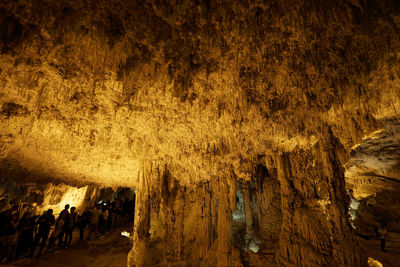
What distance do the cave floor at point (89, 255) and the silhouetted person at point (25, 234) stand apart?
52 centimetres

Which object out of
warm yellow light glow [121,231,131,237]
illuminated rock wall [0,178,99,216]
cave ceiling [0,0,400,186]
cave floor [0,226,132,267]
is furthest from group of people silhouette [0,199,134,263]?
cave ceiling [0,0,400,186]

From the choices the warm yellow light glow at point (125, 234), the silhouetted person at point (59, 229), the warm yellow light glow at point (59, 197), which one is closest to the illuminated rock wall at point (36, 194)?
the warm yellow light glow at point (59, 197)

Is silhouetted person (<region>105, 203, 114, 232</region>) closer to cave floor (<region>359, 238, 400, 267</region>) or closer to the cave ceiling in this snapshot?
the cave ceiling

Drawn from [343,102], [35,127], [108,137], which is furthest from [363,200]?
[35,127]

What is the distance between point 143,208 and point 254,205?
6.84 metres

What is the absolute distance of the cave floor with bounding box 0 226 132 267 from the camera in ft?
21.5

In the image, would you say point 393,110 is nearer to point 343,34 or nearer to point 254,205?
point 343,34

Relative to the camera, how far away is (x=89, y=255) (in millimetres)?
7672

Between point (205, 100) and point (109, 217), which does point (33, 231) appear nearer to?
point (109, 217)

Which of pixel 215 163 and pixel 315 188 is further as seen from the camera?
pixel 215 163

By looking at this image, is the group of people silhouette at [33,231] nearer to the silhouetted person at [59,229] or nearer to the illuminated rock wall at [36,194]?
the silhouetted person at [59,229]

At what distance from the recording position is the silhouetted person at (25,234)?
6.39m

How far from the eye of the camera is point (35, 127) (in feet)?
17.4

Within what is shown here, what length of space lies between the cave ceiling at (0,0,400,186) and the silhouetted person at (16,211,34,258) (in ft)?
7.71
